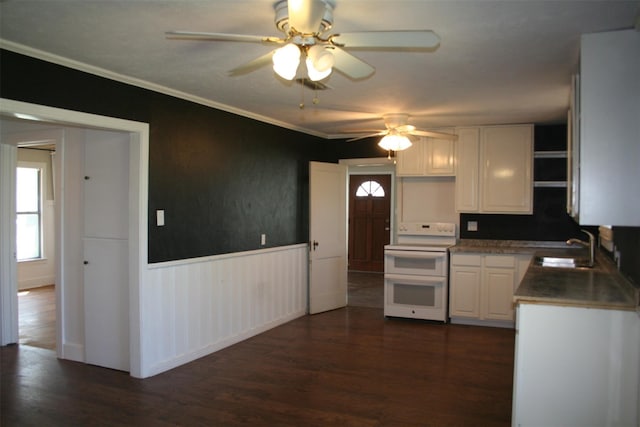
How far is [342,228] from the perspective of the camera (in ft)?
21.5

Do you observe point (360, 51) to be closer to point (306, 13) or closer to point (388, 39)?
point (388, 39)

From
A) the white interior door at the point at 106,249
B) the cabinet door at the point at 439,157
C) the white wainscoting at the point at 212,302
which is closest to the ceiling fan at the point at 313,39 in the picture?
the white interior door at the point at 106,249

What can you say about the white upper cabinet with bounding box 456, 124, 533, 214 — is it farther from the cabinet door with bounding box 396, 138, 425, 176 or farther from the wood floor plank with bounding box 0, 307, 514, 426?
the wood floor plank with bounding box 0, 307, 514, 426

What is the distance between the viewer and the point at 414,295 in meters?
5.69

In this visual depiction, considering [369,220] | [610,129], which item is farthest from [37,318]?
[610,129]

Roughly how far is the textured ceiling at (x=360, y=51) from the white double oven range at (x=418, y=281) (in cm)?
175

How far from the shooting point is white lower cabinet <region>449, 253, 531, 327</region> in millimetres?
5391

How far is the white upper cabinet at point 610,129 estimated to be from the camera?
8.04ft

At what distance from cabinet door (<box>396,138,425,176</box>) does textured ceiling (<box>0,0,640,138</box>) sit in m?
1.22

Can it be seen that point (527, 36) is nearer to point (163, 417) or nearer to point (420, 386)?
point (420, 386)

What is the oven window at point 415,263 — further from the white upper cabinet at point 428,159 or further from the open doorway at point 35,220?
the open doorway at point 35,220

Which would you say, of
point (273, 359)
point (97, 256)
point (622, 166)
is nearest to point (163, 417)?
point (273, 359)

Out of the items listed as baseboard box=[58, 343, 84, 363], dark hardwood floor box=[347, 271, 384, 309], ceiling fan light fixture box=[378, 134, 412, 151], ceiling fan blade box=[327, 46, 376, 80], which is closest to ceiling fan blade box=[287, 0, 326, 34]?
ceiling fan blade box=[327, 46, 376, 80]

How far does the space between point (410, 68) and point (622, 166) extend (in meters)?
1.46
